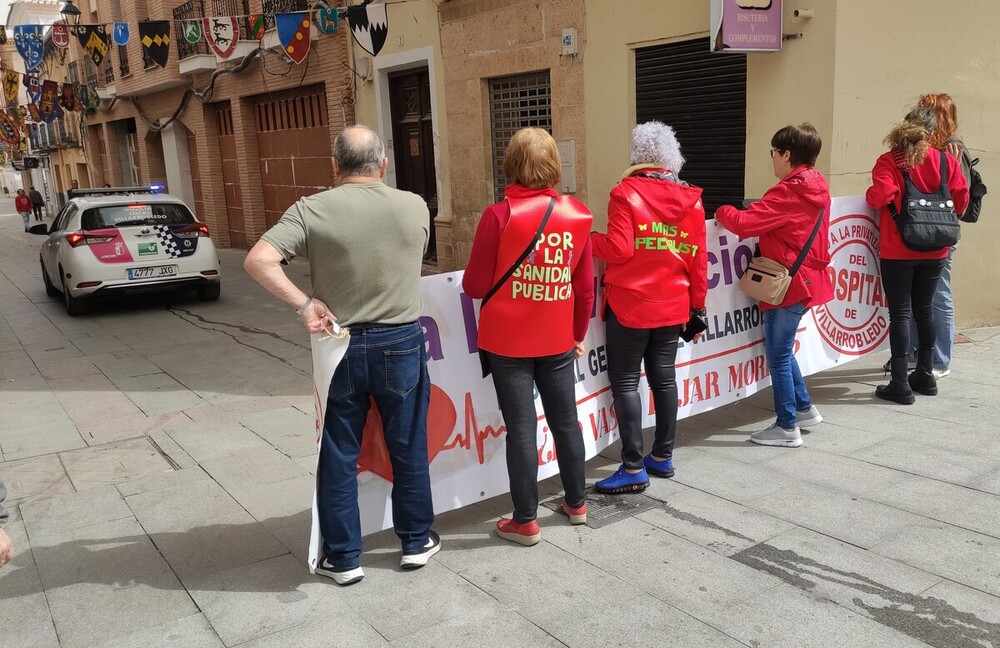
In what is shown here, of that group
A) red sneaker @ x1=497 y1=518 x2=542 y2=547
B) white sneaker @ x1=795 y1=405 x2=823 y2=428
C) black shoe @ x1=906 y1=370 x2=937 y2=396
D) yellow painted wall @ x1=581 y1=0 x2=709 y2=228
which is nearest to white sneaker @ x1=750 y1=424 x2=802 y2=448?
white sneaker @ x1=795 y1=405 x2=823 y2=428

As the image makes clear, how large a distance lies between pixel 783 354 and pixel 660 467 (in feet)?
3.33

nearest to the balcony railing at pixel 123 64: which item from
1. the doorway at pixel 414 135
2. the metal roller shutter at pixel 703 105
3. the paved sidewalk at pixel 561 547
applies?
the doorway at pixel 414 135

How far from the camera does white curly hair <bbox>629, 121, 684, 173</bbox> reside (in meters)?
4.05

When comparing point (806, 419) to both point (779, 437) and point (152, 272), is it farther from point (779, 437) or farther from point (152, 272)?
point (152, 272)

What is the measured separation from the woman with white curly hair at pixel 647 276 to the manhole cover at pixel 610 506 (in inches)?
2.0

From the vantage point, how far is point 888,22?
708cm

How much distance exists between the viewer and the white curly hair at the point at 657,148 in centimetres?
405

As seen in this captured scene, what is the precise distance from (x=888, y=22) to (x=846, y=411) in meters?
3.61

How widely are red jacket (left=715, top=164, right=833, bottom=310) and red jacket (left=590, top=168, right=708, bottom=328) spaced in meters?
0.62

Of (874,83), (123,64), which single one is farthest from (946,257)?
(123,64)

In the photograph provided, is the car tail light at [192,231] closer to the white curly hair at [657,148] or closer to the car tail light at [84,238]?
the car tail light at [84,238]

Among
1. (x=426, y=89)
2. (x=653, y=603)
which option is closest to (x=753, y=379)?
(x=653, y=603)

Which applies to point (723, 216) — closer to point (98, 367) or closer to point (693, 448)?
point (693, 448)

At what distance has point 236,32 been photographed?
1512 centimetres
